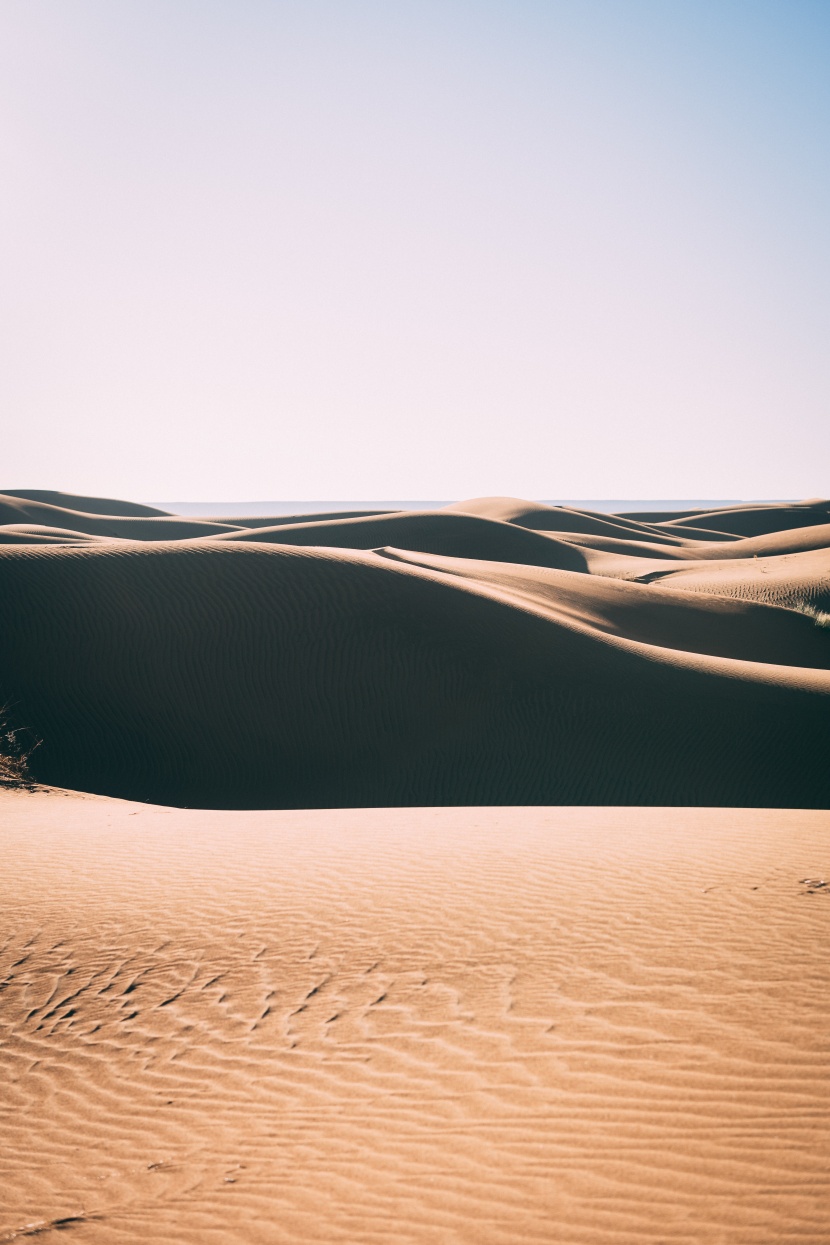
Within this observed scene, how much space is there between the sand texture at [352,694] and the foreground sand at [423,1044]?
248 inches

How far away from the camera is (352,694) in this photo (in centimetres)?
1450

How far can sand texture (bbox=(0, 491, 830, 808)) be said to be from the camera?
1308 centimetres

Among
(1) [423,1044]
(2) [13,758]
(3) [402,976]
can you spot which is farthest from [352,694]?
(1) [423,1044]

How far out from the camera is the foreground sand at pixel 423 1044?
2949 mm

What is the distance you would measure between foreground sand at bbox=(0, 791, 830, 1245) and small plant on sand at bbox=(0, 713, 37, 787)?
4741 mm

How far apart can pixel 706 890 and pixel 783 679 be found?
12.3 metres

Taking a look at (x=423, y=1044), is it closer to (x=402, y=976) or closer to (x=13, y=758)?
(x=402, y=976)

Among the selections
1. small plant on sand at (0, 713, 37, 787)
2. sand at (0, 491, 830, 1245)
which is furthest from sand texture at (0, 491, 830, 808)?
small plant on sand at (0, 713, 37, 787)

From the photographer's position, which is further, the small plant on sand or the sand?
the small plant on sand

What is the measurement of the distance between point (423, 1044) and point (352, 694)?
10.6 metres

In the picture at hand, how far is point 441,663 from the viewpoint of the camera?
49.8ft

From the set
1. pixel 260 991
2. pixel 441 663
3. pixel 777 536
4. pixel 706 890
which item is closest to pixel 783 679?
pixel 441 663

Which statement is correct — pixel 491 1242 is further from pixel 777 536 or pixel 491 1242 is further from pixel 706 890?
pixel 777 536

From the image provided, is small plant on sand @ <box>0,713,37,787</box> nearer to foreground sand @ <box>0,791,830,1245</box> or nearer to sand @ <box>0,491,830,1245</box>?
sand @ <box>0,491,830,1245</box>
